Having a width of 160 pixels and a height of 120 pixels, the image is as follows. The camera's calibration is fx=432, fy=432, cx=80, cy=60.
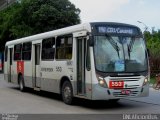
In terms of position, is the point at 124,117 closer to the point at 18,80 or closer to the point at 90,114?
the point at 90,114

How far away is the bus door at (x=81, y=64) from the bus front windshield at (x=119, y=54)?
2.52ft

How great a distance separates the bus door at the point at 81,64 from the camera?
15.3 metres

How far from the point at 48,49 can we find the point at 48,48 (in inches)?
1.8

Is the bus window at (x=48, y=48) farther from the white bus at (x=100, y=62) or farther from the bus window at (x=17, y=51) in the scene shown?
the bus window at (x=17, y=51)

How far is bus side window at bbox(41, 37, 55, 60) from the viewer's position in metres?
18.3

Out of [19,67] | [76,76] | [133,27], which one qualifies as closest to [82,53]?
[76,76]

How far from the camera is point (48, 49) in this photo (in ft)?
61.9

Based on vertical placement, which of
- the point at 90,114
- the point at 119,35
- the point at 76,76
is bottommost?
the point at 90,114

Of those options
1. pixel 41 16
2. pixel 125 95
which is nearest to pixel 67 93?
pixel 125 95

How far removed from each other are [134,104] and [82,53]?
117 inches

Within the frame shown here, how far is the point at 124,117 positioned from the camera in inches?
505

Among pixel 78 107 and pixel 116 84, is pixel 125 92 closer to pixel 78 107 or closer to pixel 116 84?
pixel 116 84

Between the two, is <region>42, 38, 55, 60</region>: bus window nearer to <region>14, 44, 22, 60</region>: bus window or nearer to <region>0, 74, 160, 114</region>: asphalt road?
<region>0, 74, 160, 114</region>: asphalt road

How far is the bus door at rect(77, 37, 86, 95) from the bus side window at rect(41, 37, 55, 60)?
8.90 ft
